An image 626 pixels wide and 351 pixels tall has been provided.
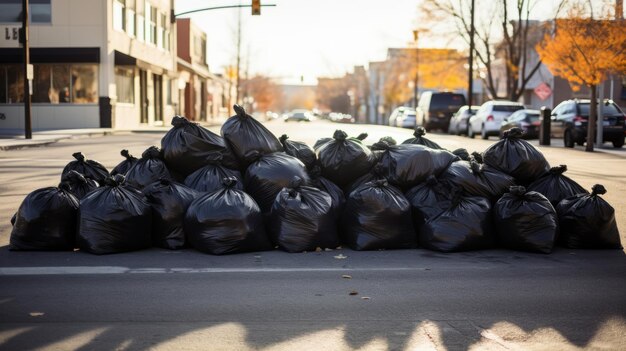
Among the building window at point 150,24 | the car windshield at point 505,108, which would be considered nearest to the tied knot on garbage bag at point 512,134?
the car windshield at point 505,108

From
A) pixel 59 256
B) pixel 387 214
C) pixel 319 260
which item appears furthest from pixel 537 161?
pixel 59 256

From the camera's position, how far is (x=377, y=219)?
693 centimetres

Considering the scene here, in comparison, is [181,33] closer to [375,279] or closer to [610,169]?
[610,169]

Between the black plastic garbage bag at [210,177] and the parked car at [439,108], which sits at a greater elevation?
the parked car at [439,108]

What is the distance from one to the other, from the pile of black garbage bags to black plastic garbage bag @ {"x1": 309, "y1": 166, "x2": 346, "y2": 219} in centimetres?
2

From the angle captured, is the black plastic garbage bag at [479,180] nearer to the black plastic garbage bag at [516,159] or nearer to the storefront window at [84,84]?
the black plastic garbage bag at [516,159]

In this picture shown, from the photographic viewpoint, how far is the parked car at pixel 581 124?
24.0m

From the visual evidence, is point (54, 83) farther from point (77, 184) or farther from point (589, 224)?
point (589, 224)

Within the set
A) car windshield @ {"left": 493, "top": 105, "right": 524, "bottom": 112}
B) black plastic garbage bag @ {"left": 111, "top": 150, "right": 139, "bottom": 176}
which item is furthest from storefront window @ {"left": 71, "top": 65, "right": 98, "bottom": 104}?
black plastic garbage bag @ {"left": 111, "top": 150, "right": 139, "bottom": 176}

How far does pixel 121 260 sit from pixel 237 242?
0.98 metres

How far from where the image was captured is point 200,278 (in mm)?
5828

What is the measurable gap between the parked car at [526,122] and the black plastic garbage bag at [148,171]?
22311 millimetres

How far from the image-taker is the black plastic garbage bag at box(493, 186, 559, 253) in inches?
268

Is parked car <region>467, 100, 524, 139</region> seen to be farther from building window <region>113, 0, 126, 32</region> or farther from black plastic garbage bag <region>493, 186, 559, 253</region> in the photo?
black plastic garbage bag <region>493, 186, 559, 253</region>
